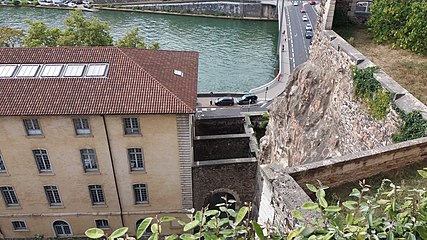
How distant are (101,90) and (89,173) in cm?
524

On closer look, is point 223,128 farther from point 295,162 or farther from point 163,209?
point 295,162

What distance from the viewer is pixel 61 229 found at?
23.2 metres

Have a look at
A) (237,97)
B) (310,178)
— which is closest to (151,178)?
(310,178)

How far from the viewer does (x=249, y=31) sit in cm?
6662

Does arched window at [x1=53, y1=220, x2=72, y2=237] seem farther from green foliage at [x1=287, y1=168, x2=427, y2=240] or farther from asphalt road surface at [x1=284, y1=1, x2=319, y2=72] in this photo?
asphalt road surface at [x1=284, y1=1, x2=319, y2=72]

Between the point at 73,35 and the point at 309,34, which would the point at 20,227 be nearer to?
the point at 73,35

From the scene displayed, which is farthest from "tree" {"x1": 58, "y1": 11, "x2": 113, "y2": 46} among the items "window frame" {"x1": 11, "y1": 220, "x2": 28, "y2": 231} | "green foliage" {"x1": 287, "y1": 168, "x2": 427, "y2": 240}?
"green foliage" {"x1": 287, "y1": 168, "x2": 427, "y2": 240}

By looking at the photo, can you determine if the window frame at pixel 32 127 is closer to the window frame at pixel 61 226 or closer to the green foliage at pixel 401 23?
the window frame at pixel 61 226

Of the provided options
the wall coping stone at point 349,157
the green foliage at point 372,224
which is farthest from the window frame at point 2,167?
the green foliage at point 372,224

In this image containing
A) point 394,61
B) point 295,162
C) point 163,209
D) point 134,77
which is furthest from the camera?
point 163,209

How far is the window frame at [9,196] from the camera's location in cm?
2116

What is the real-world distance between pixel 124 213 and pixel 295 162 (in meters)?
11.4

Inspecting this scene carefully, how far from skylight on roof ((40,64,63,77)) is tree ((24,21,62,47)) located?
40.2ft

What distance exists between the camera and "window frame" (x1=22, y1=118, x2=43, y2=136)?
18781mm
